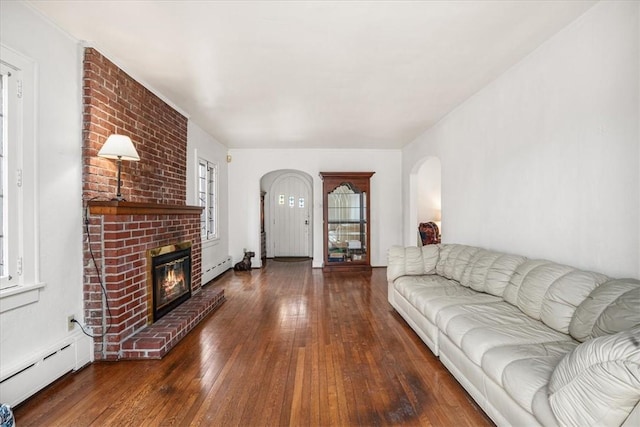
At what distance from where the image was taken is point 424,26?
2.22 meters

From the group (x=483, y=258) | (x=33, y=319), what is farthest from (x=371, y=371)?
(x=33, y=319)

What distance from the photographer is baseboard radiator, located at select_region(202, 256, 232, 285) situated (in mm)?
5121

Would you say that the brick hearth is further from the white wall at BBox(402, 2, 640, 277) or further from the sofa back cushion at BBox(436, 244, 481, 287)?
the white wall at BBox(402, 2, 640, 277)

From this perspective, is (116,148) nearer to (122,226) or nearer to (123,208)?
(123,208)

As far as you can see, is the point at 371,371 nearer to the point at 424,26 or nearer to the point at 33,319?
the point at 33,319

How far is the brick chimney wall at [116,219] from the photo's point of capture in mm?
2500

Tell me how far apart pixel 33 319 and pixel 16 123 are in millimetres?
1303

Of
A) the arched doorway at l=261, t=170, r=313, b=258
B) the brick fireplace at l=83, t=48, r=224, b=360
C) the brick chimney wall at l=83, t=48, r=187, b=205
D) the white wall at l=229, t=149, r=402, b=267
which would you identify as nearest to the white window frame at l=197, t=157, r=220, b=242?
the white wall at l=229, t=149, r=402, b=267

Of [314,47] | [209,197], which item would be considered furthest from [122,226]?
[209,197]

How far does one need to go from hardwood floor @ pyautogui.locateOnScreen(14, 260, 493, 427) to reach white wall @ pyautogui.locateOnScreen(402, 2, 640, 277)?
1.38m

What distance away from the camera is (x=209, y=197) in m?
5.63

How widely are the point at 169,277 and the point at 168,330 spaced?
2.44ft

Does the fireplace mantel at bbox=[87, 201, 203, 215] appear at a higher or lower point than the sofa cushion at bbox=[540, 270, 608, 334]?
higher

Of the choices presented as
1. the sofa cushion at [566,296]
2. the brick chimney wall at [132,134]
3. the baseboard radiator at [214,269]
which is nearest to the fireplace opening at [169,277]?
the brick chimney wall at [132,134]
